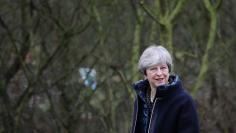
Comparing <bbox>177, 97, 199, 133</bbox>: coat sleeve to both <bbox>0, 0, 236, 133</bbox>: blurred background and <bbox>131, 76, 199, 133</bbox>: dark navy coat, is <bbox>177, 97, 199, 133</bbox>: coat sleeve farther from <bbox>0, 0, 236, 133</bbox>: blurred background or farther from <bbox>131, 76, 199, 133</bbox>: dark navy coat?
<bbox>0, 0, 236, 133</bbox>: blurred background

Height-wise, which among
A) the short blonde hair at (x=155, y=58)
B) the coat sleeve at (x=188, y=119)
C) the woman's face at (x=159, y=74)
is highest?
the short blonde hair at (x=155, y=58)

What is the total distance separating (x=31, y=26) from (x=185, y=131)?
5.75m

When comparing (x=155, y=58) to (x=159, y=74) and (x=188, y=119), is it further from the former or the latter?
(x=188, y=119)

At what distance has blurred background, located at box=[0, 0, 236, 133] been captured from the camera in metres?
9.89

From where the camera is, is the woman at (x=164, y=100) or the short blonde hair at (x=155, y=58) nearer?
the woman at (x=164, y=100)

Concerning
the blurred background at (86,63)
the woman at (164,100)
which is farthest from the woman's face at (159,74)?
the blurred background at (86,63)

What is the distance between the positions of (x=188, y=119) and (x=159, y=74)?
354 millimetres

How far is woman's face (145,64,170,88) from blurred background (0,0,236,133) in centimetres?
468

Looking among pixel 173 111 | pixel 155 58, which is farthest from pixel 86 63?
pixel 173 111

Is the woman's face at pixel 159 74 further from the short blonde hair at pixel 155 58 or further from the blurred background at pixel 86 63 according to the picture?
the blurred background at pixel 86 63

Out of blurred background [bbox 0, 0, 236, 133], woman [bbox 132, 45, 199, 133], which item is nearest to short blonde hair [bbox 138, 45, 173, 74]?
woman [bbox 132, 45, 199, 133]

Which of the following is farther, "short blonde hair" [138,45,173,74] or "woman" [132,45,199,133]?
"short blonde hair" [138,45,173,74]

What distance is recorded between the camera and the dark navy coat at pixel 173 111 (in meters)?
4.48

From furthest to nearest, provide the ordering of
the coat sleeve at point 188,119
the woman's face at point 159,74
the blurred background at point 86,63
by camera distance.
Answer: the blurred background at point 86,63
the woman's face at point 159,74
the coat sleeve at point 188,119
